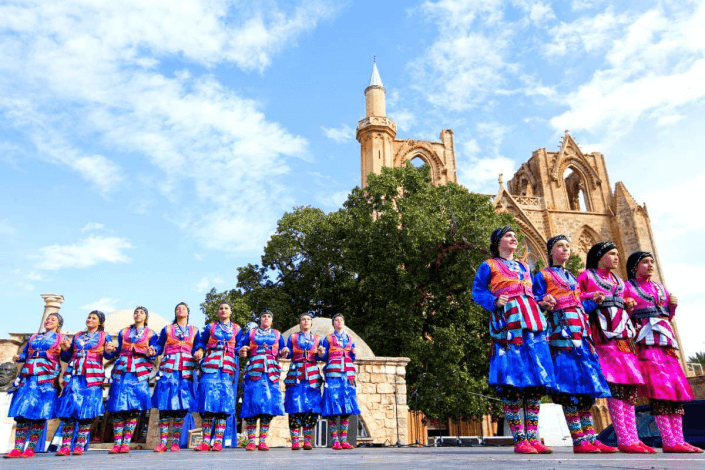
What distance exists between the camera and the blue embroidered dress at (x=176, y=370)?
259 inches

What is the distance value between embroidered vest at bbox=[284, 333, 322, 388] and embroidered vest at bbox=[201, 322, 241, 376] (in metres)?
1.07

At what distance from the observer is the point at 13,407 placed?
20.5 ft

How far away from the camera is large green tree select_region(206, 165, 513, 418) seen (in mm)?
16875

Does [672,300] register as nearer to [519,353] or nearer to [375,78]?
[519,353]

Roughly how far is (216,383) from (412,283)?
12478 millimetres

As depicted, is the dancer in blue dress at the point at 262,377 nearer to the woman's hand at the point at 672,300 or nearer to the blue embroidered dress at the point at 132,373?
the blue embroidered dress at the point at 132,373

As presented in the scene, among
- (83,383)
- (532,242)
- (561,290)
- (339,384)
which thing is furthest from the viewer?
(532,242)

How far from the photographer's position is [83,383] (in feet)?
21.3

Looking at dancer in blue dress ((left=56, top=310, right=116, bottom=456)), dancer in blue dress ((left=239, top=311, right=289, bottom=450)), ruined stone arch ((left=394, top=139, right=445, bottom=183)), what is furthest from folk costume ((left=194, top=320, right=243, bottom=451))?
ruined stone arch ((left=394, top=139, right=445, bottom=183))

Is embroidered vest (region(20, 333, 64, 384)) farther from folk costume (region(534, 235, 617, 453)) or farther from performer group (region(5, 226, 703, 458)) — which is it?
folk costume (region(534, 235, 617, 453))

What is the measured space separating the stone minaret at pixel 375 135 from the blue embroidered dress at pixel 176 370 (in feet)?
88.6

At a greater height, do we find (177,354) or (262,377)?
(177,354)

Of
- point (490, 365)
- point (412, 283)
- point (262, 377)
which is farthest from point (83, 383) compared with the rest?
point (412, 283)

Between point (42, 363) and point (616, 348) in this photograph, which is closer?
point (616, 348)
